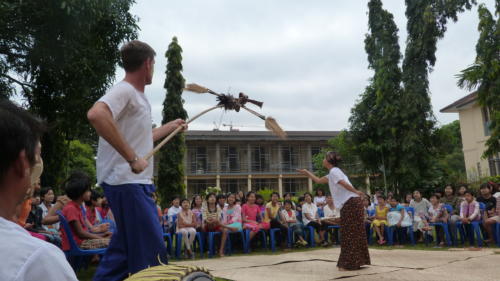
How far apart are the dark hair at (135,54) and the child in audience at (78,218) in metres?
3.19

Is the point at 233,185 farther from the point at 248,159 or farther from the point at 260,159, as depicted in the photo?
the point at 260,159

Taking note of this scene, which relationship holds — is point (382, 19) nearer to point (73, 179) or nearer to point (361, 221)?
point (361, 221)

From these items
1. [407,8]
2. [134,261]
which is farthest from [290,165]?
[134,261]

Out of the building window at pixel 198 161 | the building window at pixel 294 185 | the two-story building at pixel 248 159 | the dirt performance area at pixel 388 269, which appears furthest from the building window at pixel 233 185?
the dirt performance area at pixel 388 269

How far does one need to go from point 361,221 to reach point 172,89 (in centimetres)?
1752

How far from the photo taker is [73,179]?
17.6ft

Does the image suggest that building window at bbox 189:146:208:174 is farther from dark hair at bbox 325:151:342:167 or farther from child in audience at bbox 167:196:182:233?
dark hair at bbox 325:151:342:167

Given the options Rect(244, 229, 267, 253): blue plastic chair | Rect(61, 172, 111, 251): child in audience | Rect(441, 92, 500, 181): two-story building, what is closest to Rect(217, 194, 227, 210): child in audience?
Rect(244, 229, 267, 253): blue plastic chair

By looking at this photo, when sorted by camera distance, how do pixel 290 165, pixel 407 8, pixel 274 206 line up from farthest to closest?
1. pixel 290 165
2. pixel 407 8
3. pixel 274 206

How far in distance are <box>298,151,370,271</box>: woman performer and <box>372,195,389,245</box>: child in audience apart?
15.4ft

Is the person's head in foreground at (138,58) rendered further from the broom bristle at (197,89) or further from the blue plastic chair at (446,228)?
the blue plastic chair at (446,228)

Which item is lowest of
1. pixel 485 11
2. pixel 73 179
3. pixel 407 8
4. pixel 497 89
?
pixel 73 179

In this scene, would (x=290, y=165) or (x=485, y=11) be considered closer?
(x=485, y=11)

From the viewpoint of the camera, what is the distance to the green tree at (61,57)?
35.9 feet
